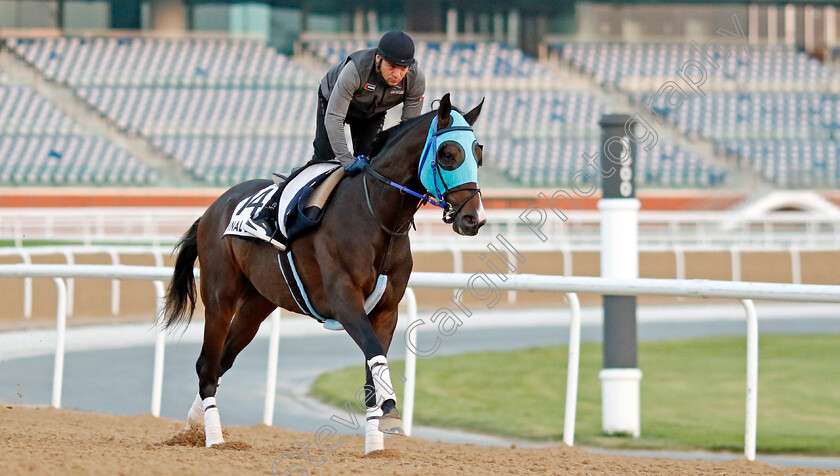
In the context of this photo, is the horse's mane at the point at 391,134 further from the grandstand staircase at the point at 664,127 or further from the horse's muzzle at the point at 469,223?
the grandstand staircase at the point at 664,127

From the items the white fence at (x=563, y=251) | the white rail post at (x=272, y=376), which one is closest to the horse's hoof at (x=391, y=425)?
the white rail post at (x=272, y=376)

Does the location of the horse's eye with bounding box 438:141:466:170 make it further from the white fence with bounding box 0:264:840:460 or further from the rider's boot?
the white fence with bounding box 0:264:840:460

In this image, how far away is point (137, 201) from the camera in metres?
24.9

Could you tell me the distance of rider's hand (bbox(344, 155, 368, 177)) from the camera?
4.86 metres

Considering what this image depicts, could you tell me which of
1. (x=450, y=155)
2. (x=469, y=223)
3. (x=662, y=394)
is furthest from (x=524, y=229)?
(x=469, y=223)

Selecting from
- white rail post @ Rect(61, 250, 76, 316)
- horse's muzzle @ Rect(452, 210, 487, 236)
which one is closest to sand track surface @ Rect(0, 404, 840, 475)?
horse's muzzle @ Rect(452, 210, 487, 236)

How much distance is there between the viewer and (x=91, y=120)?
27453 millimetres

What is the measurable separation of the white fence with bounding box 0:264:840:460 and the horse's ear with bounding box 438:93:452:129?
5.14ft

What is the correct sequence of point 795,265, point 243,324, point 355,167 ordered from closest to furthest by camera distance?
point 355,167 < point 243,324 < point 795,265

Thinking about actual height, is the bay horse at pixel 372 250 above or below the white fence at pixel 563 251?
below

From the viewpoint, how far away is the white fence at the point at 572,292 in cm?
510

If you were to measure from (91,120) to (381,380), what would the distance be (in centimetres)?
2459

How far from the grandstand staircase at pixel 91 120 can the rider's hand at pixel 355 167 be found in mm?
21503

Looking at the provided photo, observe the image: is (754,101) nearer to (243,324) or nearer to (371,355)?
(243,324)
